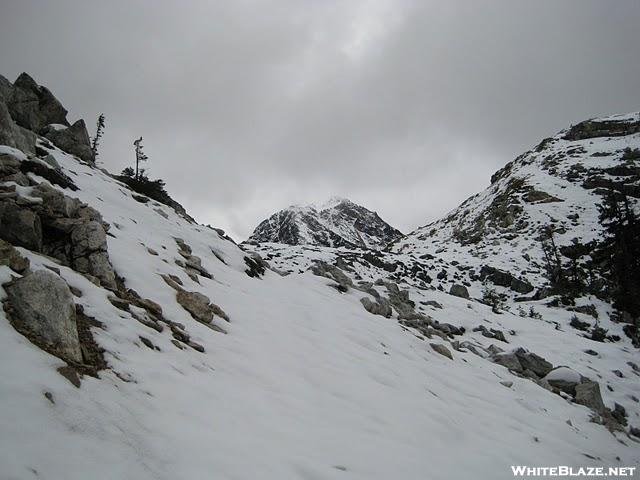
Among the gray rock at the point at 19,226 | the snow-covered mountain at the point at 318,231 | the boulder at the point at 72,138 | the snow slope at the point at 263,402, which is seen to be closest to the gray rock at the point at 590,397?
the snow slope at the point at 263,402

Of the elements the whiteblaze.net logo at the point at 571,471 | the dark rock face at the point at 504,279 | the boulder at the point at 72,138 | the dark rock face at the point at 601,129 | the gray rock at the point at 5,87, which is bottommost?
A: the whiteblaze.net logo at the point at 571,471

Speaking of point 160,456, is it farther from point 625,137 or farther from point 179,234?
point 625,137

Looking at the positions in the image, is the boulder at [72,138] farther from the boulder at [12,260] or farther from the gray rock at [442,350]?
the gray rock at [442,350]

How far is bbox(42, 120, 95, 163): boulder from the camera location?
29203mm

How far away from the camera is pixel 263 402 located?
655cm

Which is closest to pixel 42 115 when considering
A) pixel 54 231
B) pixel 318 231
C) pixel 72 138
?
pixel 72 138

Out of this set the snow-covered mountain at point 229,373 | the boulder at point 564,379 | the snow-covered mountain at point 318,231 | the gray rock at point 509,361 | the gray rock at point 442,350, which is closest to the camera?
the snow-covered mountain at point 229,373

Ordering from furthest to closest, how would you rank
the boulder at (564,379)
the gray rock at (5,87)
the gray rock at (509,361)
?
the gray rock at (5,87)
the gray rock at (509,361)
the boulder at (564,379)

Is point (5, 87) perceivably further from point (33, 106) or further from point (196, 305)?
point (196, 305)

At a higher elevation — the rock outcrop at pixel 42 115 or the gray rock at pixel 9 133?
the rock outcrop at pixel 42 115

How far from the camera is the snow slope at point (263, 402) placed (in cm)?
394

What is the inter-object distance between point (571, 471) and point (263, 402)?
24.4 ft

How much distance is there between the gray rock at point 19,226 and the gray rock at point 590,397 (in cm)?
1906

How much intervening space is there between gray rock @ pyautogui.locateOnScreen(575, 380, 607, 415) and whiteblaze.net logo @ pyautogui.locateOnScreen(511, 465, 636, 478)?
486cm
